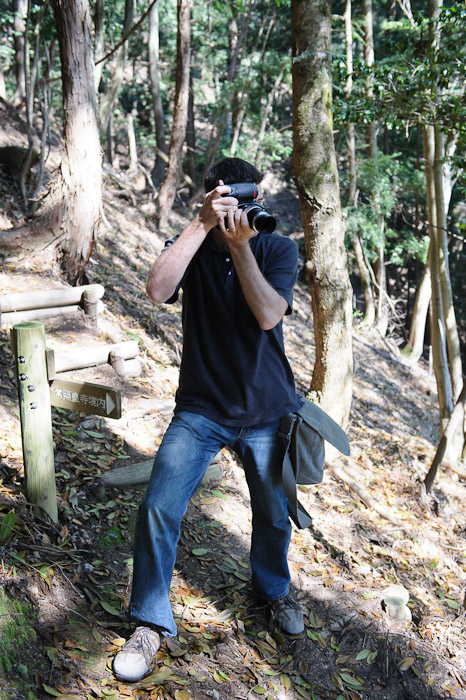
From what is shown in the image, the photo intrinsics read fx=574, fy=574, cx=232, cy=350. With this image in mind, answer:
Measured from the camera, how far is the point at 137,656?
244 centimetres

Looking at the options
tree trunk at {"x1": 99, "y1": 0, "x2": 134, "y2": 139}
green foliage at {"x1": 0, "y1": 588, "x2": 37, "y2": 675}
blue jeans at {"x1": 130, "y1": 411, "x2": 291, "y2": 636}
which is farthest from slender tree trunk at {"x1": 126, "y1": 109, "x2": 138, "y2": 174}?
green foliage at {"x1": 0, "y1": 588, "x2": 37, "y2": 675}

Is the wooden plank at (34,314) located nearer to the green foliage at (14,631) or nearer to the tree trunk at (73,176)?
the tree trunk at (73,176)

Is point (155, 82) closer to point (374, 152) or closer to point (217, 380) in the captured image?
point (374, 152)

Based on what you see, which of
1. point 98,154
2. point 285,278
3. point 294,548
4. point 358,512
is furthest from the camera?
point 98,154

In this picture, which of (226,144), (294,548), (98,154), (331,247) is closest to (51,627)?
(294,548)

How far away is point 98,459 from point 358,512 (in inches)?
95.3

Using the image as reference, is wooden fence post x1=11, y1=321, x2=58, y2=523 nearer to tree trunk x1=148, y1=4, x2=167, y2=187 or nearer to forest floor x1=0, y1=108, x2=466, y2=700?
forest floor x1=0, y1=108, x2=466, y2=700

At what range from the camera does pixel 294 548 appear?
4.28m

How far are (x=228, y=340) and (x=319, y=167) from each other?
357cm

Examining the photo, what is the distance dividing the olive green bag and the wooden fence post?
1203 mm

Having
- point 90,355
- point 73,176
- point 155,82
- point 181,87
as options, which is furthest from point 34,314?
point 155,82

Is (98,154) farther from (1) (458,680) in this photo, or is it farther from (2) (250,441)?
(1) (458,680)

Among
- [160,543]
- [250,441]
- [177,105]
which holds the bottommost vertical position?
[160,543]

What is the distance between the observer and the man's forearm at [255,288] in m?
2.45
